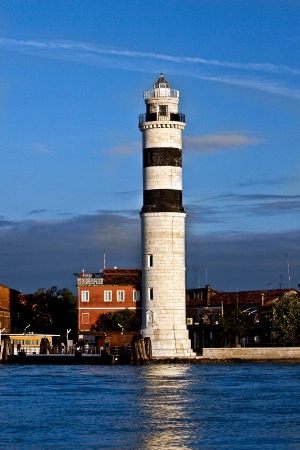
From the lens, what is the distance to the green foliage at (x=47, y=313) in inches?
3979

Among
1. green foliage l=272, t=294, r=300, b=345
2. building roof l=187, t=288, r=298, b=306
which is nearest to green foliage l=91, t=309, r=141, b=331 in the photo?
green foliage l=272, t=294, r=300, b=345

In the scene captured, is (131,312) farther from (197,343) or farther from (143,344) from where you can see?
(143,344)

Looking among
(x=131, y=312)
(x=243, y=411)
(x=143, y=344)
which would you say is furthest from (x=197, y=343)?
(x=243, y=411)

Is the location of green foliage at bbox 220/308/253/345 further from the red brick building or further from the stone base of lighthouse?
the stone base of lighthouse

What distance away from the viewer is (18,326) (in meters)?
100

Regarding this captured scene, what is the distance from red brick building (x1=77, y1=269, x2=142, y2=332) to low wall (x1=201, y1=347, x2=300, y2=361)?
16.4 meters

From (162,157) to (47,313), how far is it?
3878 cm

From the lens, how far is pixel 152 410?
128ft

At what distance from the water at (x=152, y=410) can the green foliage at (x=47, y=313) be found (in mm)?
38921

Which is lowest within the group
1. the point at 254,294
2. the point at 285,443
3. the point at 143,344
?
the point at 285,443

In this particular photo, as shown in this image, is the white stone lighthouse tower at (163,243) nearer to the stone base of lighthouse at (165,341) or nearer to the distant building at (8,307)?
the stone base of lighthouse at (165,341)

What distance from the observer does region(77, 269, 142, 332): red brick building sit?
285 ft

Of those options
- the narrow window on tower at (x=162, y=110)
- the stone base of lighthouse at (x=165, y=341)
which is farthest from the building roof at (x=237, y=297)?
the narrow window on tower at (x=162, y=110)

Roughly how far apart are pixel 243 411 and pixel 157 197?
28.2 metres
